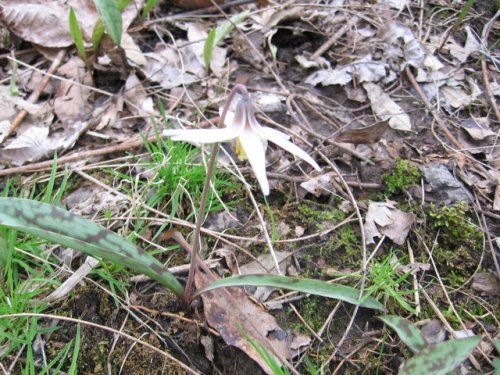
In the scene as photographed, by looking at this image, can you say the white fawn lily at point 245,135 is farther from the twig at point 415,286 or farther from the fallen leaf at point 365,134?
the fallen leaf at point 365,134

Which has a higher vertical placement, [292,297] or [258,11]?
[258,11]

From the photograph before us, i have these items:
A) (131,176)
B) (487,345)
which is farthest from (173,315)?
(487,345)

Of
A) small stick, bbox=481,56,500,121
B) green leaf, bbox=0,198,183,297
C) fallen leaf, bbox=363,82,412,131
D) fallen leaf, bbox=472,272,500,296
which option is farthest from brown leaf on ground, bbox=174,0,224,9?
fallen leaf, bbox=472,272,500,296

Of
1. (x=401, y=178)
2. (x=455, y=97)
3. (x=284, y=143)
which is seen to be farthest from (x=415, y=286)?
(x=455, y=97)

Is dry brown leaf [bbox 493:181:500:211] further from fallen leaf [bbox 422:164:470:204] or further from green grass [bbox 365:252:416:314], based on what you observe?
green grass [bbox 365:252:416:314]

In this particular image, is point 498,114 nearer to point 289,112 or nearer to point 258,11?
point 289,112

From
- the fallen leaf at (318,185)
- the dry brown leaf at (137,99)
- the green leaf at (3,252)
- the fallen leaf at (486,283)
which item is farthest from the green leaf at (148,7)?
the fallen leaf at (486,283)
